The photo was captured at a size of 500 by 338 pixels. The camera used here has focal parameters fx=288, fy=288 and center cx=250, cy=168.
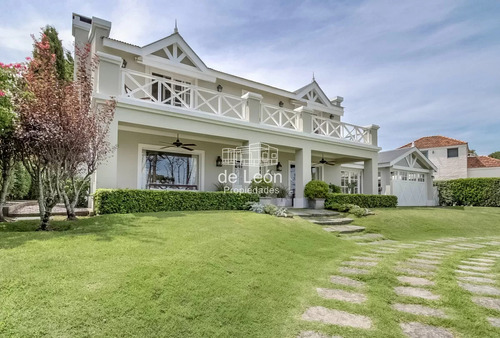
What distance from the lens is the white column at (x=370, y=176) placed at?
51.0ft

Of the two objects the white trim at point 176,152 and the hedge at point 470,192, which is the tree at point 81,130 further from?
the hedge at point 470,192

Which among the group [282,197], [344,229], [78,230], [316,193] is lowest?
[344,229]

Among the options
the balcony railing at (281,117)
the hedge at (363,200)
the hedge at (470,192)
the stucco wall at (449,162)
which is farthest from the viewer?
the stucco wall at (449,162)

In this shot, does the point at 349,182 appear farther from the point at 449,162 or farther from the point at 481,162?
the point at 481,162

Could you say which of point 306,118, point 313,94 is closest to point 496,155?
point 313,94

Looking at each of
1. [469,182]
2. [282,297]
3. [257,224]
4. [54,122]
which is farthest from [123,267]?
[469,182]

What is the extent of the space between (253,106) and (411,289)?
9308 mm

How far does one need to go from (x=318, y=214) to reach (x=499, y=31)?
9.44 metres

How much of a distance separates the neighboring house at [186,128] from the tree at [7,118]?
2.28 m

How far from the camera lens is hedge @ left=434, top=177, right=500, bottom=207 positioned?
66.6ft

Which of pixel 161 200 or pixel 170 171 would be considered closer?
pixel 161 200

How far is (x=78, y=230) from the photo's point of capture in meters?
5.41

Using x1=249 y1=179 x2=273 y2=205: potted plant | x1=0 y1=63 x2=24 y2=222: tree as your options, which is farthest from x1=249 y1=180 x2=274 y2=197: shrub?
x1=0 y1=63 x2=24 y2=222: tree

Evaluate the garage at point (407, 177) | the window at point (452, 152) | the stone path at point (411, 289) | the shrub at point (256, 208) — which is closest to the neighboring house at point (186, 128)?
the shrub at point (256, 208)
